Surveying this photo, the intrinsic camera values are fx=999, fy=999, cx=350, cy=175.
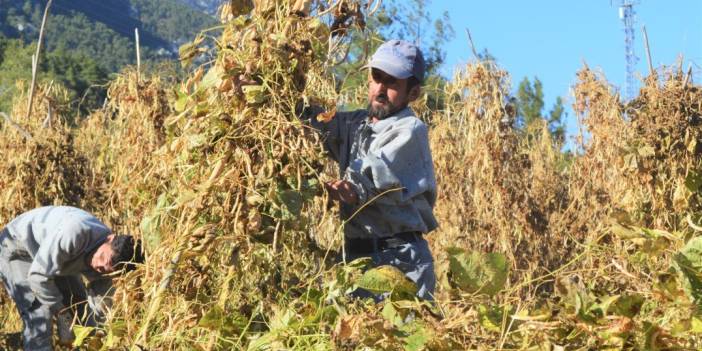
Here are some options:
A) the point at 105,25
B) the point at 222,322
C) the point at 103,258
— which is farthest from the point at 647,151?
the point at 105,25

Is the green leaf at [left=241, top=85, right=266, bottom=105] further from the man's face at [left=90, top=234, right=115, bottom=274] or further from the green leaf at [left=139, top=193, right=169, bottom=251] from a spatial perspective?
the man's face at [left=90, top=234, right=115, bottom=274]

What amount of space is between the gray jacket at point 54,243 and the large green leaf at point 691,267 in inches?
122

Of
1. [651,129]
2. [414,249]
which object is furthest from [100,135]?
[414,249]

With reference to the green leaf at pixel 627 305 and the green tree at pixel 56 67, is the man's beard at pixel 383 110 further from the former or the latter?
the green tree at pixel 56 67

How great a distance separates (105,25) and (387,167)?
105m

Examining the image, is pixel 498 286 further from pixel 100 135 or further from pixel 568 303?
pixel 100 135

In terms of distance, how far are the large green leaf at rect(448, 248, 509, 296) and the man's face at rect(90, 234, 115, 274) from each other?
2.35 metres

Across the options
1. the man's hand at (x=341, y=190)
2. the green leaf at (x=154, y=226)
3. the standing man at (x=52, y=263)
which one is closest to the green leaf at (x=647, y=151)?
the standing man at (x=52, y=263)

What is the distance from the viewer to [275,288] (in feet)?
9.55

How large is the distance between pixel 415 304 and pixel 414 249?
1118mm

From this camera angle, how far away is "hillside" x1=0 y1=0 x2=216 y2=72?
3383 inches

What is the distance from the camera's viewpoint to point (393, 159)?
3.27 meters

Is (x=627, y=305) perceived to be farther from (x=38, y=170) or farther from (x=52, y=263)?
(x=38, y=170)

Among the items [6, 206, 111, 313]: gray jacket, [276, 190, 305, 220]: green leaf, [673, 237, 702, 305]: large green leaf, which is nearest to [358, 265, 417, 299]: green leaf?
[276, 190, 305, 220]: green leaf
